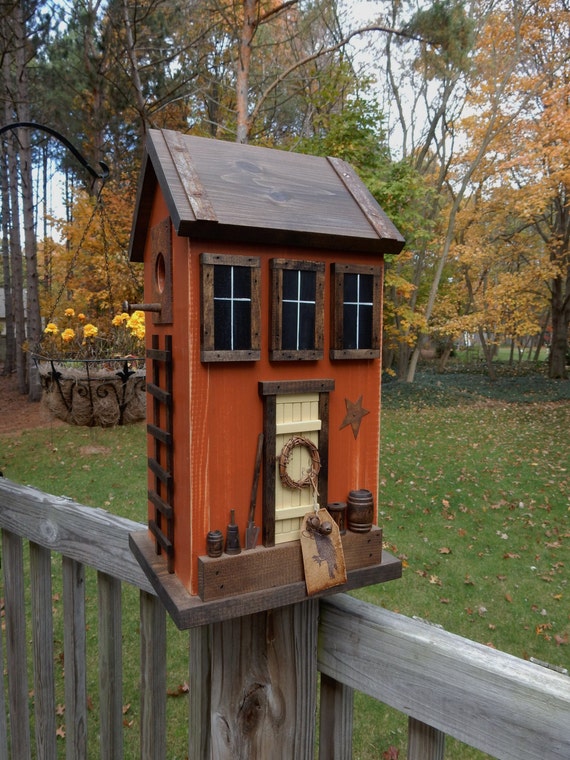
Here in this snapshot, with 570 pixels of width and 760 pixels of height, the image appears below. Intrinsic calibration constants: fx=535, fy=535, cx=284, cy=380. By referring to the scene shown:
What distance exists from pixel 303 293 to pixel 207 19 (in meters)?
11.1

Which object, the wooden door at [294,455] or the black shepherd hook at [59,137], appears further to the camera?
the black shepherd hook at [59,137]

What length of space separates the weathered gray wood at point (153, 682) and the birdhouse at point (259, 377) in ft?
0.63

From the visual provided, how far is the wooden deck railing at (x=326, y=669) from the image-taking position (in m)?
0.78

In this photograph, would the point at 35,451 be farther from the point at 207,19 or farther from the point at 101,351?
the point at 207,19

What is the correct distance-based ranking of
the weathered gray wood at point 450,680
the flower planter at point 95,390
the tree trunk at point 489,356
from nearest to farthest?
the weathered gray wood at point 450,680 < the flower planter at point 95,390 < the tree trunk at point 489,356

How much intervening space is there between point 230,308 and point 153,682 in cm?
86

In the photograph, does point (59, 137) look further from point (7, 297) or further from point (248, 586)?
point (7, 297)

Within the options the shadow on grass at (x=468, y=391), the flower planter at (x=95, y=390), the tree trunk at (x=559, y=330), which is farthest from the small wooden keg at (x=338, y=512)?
the tree trunk at (x=559, y=330)

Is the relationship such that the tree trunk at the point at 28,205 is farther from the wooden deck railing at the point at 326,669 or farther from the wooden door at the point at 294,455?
the wooden door at the point at 294,455

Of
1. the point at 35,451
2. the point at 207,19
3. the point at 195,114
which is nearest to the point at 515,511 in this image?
the point at 35,451

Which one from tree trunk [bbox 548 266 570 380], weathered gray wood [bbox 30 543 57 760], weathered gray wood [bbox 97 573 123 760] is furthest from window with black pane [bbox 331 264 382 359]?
tree trunk [bbox 548 266 570 380]

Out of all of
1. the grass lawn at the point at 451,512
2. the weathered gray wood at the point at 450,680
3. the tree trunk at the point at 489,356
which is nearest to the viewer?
the weathered gray wood at the point at 450,680

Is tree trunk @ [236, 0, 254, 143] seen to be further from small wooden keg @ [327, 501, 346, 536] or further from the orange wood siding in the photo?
small wooden keg @ [327, 501, 346, 536]

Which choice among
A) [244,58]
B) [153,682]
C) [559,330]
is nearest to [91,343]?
[153,682]
